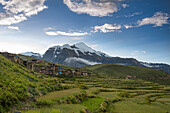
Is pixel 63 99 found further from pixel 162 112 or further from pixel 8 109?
pixel 162 112

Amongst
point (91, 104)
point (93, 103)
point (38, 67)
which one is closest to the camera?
point (91, 104)

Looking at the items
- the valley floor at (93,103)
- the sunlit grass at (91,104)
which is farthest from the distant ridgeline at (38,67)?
the sunlit grass at (91,104)

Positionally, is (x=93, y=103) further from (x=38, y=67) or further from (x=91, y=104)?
(x=38, y=67)

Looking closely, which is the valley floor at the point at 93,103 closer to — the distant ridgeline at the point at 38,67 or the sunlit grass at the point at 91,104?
the sunlit grass at the point at 91,104

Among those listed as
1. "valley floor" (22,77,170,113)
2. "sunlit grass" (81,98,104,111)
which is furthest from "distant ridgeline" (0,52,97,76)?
"sunlit grass" (81,98,104,111)

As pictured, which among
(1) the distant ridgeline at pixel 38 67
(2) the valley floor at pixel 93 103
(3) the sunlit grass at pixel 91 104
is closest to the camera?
(2) the valley floor at pixel 93 103

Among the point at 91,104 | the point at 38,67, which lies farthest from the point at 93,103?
the point at 38,67

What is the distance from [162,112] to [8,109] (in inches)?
855

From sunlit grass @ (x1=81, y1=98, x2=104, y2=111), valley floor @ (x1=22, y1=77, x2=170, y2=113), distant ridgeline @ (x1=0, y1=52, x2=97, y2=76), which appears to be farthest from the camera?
distant ridgeline @ (x1=0, y1=52, x2=97, y2=76)

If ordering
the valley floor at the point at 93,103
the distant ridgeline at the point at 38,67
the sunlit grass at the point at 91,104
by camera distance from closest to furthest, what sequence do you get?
the valley floor at the point at 93,103, the sunlit grass at the point at 91,104, the distant ridgeline at the point at 38,67

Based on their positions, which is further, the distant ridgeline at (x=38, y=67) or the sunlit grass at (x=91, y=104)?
the distant ridgeline at (x=38, y=67)

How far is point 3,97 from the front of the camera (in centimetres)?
1355

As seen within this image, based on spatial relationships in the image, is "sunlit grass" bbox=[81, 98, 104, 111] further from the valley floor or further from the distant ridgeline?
the distant ridgeline

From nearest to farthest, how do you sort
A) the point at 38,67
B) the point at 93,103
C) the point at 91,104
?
the point at 91,104
the point at 93,103
the point at 38,67
